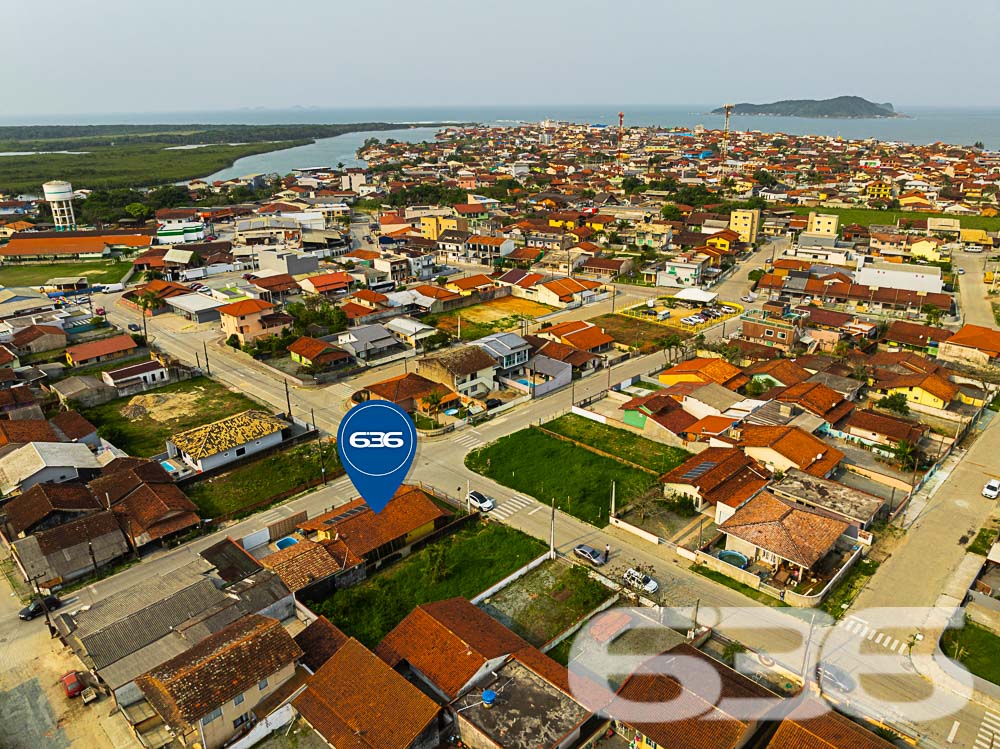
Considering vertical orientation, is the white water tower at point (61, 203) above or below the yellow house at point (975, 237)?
above

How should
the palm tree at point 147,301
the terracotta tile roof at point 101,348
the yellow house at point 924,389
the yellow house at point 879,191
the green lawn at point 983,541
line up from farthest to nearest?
the yellow house at point 879,191 < the palm tree at point 147,301 < the terracotta tile roof at point 101,348 < the yellow house at point 924,389 < the green lawn at point 983,541

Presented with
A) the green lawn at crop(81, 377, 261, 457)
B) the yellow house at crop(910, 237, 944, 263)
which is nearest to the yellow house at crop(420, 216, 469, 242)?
the green lawn at crop(81, 377, 261, 457)

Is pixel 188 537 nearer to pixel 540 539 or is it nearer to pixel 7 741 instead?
pixel 7 741

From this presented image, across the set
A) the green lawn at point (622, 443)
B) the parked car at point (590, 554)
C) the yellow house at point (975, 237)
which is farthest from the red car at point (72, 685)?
the yellow house at point (975, 237)

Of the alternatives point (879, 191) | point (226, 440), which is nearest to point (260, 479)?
point (226, 440)

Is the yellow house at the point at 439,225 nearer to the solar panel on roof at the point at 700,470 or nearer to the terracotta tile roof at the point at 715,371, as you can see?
the terracotta tile roof at the point at 715,371

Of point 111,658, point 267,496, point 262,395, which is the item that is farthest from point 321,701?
point 262,395

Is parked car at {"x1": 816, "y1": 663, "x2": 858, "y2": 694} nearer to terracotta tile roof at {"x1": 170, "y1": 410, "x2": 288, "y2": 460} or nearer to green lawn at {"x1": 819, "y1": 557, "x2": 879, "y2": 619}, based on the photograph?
green lawn at {"x1": 819, "y1": 557, "x2": 879, "y2": 619}
